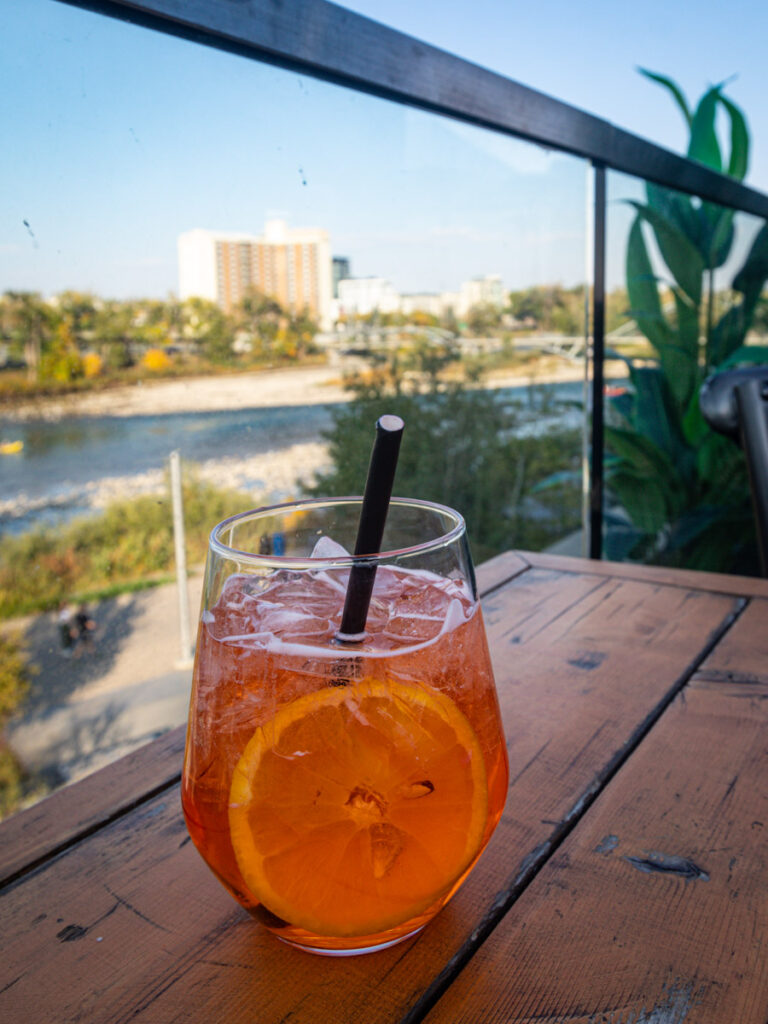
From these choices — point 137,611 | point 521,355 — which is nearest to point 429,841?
point 137,611

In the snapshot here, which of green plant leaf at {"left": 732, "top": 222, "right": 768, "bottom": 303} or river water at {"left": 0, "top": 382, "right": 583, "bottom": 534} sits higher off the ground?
green plant leaf at {"left": 732, "top": 222, "right": 768, "bottom": 303}

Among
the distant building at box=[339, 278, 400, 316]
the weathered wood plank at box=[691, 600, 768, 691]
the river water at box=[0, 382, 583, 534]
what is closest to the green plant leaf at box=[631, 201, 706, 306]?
the distant building at box=[339, 278, 400, 316]

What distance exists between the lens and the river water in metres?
1.59

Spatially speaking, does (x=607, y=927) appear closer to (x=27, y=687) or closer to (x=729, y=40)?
(x=27, y=687)

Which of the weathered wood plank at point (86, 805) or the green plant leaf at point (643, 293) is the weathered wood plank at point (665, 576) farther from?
the green plant leaf at point (643, 293)

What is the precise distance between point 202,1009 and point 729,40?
37.1 ft

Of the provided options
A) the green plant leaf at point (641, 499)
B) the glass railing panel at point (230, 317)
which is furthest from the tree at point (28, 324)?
the green plant leaf at point (641, 499)

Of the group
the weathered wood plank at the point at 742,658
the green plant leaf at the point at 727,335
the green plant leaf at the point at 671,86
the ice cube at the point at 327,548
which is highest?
the green plant leaf at the point at 671,86

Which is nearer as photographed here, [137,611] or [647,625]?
[647,625]

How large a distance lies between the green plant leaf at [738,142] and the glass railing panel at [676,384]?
0.33 m

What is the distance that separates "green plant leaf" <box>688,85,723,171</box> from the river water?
2292 mm

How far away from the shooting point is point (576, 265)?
2322mm

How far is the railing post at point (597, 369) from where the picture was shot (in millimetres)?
1863

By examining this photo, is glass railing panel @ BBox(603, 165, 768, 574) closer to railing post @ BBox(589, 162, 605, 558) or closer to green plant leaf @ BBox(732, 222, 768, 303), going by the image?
green plant leaf @ BBox(732, 222, 768, 303)
